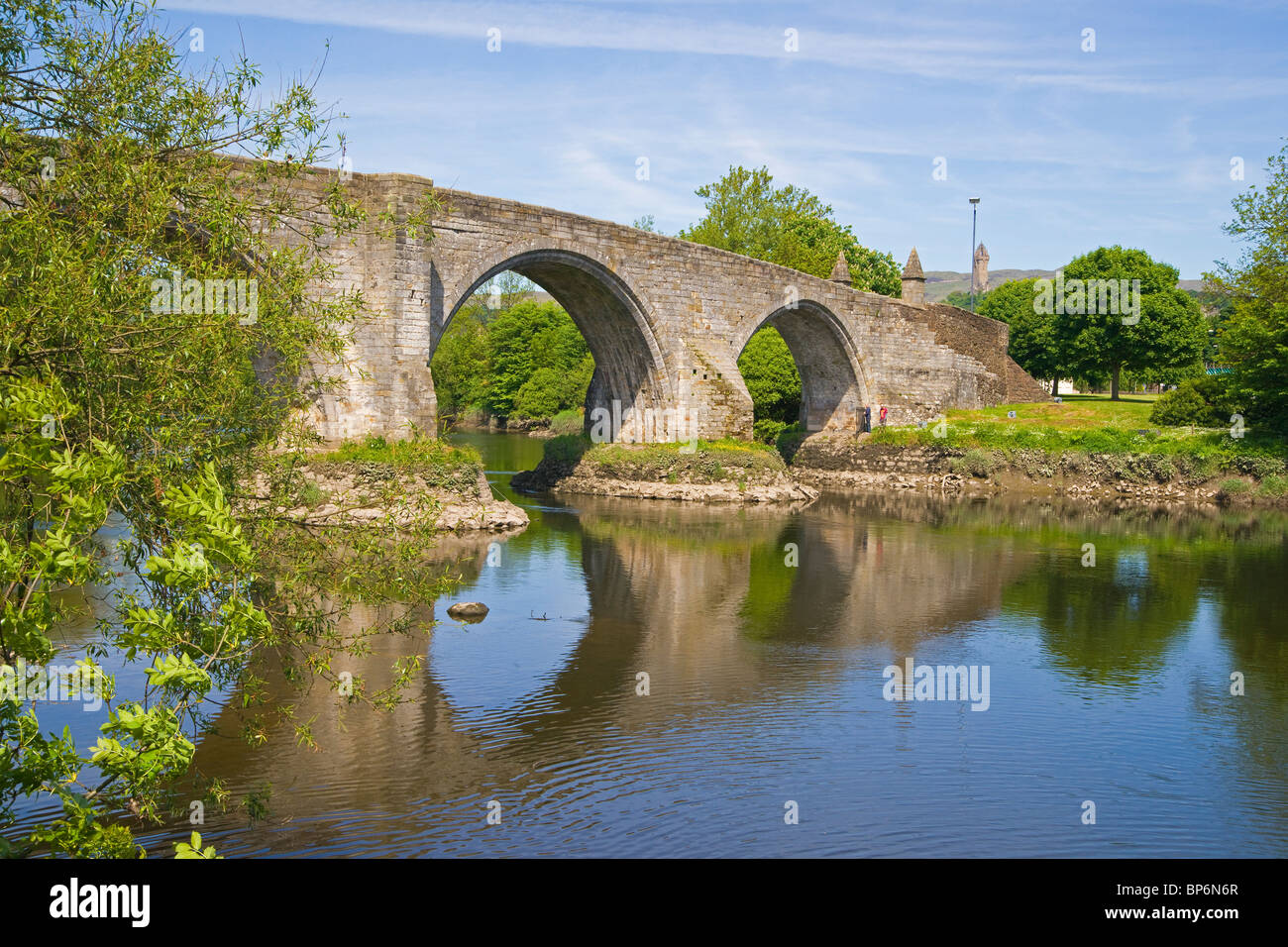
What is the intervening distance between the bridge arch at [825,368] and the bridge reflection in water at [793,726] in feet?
55.6

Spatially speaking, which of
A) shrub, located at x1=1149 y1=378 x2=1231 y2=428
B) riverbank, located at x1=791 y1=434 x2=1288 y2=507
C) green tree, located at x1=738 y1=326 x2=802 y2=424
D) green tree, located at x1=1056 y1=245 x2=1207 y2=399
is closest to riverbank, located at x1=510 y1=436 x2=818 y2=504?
riverbank, located at x1=791 y1=434 x2=1288 y2=507

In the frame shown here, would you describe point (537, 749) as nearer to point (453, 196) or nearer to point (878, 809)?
point (878, 809)

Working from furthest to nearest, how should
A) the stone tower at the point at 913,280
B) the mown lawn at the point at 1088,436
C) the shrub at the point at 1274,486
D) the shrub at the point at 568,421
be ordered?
1. the shrub at the point at 568,421
2. the stone tower at the point at 913,280
3. the mown lawn at the point at 1088,436
4. the shrub at the point at 1274,486

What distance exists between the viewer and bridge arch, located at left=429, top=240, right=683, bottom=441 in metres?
25.5

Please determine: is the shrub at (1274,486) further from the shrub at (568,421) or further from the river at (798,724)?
the shrub at (568,421)

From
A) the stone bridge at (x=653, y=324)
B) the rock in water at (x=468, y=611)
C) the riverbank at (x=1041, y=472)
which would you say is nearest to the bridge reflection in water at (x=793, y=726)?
the rock in water at (x=468, y=611)

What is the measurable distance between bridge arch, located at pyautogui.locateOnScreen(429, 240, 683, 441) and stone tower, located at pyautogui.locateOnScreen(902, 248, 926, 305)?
12.3m

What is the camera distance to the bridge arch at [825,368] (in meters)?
34.4

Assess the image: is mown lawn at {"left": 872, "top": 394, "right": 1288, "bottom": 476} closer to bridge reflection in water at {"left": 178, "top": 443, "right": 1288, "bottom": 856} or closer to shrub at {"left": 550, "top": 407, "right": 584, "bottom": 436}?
bridge reflection in water at {"left": 178, "top": 443, "right": 1288, "bottom": 856}

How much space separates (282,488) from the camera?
7.35 metres

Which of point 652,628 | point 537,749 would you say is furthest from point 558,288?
point 537,749

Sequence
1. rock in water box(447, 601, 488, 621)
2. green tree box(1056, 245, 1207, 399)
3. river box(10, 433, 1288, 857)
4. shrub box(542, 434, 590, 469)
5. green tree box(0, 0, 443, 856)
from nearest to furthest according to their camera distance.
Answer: green tree box(0, 0, 443, 856) → river box(10, 433, 1288, 857) → rock in water box(447, 601, 488, 621) → shrub box(542, 434, 590, 469) → green tree box(1056, 245, 1207, 399)
